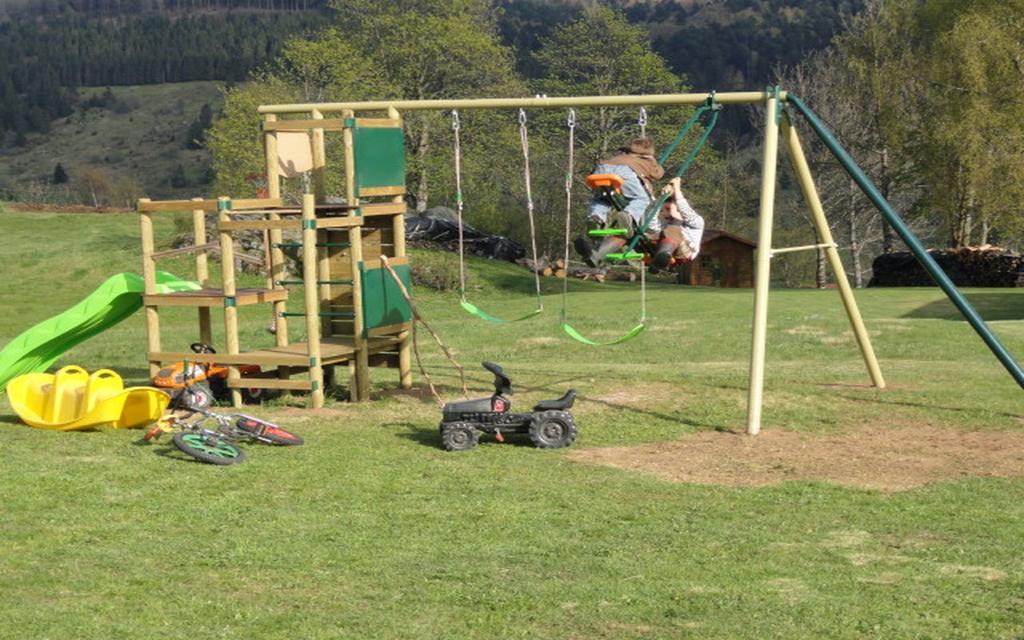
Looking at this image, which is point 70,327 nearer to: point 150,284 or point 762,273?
point 150,284

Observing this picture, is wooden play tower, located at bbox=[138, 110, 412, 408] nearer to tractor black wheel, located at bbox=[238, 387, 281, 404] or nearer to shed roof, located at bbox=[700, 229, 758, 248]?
tractor black wheel, located at bbox=[238, 387, 281, 404]

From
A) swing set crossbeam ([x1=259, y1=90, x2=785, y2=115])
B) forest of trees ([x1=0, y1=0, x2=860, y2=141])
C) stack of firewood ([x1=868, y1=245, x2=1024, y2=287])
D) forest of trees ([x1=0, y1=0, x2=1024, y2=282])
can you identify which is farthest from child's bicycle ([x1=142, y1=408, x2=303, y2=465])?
A: forest of trees ([x1=0, y1=0, x2=860, y2=141])

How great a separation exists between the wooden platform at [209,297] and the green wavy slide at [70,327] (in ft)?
1.29

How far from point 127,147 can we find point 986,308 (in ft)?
347

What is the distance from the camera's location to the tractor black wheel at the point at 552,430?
39.4 feet

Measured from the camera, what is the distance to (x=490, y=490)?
10.2 meters

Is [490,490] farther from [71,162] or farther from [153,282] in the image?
[71,162]

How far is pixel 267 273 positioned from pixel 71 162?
364 feet

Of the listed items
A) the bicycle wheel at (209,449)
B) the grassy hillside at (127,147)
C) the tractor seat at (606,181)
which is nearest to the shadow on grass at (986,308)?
the tractor seat at (606,181)

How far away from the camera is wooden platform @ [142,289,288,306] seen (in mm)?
14094

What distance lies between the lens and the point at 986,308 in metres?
29.3

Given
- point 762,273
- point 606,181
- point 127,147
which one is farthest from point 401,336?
point 127,147

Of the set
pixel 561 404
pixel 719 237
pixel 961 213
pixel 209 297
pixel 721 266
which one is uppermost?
A: pixel 209 297

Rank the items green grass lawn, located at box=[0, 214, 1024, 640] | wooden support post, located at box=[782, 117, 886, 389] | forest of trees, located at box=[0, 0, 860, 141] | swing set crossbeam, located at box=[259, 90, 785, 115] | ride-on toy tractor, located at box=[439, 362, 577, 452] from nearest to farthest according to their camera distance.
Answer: green grass lawn, located at box=[0, 214, 1024, 640] < ride-on toy tractor, located at box=[439, 362, 577, 452] < swing set crossbeam, located at box=[259, 90, 785, 115] < wooden support post, located at box=[782, 117, 886, 389] < forest of trees, located at box=[0, 0, 860, 141]
